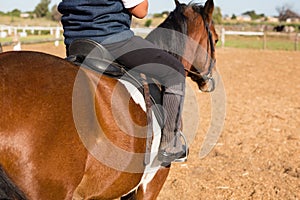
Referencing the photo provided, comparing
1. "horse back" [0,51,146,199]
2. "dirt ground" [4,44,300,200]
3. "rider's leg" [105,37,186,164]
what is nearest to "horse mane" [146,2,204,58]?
"rider's leg" [105,37,186,164]

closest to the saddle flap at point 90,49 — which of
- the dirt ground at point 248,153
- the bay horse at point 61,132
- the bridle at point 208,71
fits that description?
the bay horse at point 61,132

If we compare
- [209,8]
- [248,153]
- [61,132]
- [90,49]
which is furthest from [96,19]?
[248,153]

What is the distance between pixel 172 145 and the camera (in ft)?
10.4

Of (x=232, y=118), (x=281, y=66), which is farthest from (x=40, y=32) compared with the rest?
(x=232, y=118)

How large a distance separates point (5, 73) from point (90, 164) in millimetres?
673

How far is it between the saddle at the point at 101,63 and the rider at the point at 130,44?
64 millimetres

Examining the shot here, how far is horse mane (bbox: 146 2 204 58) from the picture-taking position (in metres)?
3.55

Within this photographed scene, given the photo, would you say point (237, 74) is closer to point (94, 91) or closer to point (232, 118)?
point (232, 118)

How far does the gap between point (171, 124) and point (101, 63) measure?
0.66m

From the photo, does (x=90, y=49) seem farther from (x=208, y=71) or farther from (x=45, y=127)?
(x=208, y=71)

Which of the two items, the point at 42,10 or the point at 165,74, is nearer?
the point at 165,74

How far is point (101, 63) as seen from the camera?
9.29ft

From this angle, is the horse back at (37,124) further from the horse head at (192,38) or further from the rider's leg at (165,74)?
the horse head at (192,38)

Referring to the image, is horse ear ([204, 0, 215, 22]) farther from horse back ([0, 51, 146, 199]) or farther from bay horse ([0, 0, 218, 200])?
horse back ([0, 51, 146, 199])
